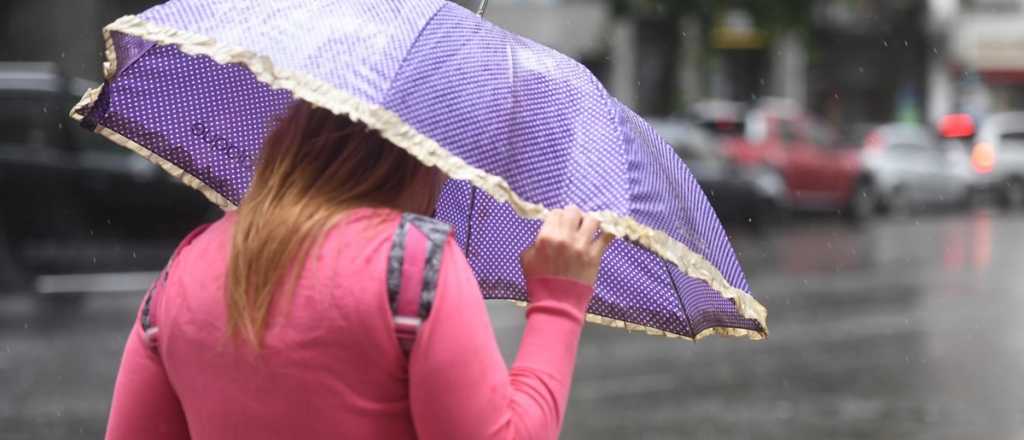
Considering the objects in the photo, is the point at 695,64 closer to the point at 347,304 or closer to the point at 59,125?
the point at 59,125

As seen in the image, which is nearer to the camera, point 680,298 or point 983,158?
point 680,298

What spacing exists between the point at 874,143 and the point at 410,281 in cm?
2551

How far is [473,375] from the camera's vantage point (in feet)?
5.65

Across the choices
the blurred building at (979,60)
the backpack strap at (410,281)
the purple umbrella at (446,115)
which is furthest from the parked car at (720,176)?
the blurred building at (979,60)

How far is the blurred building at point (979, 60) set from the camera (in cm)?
4297

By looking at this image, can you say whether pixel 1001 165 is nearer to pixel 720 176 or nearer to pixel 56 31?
pixel 720 176

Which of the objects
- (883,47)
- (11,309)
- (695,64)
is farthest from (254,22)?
(883,47)

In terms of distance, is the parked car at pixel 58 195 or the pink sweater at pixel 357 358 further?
the parked car at pixel 58 195

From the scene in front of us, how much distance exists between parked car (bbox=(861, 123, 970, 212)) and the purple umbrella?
23325 mm

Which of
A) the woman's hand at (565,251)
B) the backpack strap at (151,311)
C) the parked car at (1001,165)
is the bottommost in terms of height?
the backpack strap at (151,311)

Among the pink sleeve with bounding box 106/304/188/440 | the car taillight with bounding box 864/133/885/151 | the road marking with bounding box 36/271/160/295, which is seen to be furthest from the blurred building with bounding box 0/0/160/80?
the pink sleeve with bounding box 106/304/188/440

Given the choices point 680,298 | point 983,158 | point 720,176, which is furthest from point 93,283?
point 983,158

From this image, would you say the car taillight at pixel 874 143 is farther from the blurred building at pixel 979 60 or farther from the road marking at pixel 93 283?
the blurred building at pixel 979 60

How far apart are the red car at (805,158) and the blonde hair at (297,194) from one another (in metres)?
19.8
